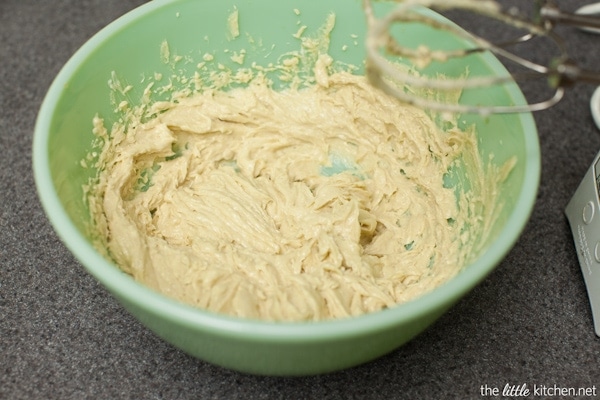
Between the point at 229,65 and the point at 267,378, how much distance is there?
1.78 ft

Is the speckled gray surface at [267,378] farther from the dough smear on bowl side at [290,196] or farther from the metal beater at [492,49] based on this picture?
the metal beater at [492,49]

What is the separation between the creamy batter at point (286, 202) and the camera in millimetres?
840

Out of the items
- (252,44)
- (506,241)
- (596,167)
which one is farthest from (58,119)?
(596,167)

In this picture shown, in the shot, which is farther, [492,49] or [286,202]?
[286,202]

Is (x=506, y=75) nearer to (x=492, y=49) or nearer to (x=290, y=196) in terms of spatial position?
(x=492, y=49)

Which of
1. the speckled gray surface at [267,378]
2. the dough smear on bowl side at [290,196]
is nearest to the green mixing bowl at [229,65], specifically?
the dough smear on bowl side at [290,196]

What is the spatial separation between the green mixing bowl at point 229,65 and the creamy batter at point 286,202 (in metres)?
0.07

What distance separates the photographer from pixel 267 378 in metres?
0.90

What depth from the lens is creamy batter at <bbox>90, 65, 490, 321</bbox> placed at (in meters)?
0.84

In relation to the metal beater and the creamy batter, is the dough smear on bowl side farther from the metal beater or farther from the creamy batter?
the metal beater

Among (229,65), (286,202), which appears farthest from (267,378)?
(229,65)

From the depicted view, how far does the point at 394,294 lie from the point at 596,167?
439 mm

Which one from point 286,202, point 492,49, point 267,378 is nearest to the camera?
point 492,49

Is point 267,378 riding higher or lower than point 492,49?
lower
